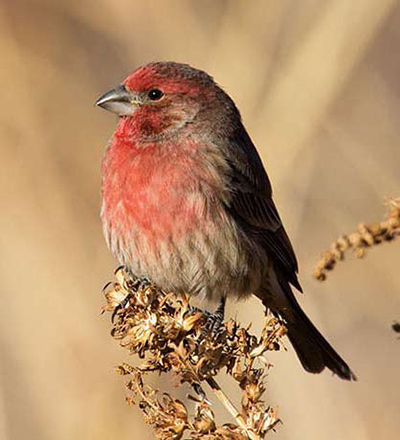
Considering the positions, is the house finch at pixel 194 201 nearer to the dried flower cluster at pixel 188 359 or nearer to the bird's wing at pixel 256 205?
the bird's wing at pixel 256 205

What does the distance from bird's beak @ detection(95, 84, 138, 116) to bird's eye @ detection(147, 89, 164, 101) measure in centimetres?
8

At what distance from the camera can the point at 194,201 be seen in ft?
16.4

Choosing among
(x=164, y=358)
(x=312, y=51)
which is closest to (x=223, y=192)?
(x=312, y=51)

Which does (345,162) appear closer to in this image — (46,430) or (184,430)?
(46,430)

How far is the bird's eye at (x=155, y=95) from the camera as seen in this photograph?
210 inches

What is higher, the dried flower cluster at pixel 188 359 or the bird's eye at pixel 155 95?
the bird's eye at pixel 155 95

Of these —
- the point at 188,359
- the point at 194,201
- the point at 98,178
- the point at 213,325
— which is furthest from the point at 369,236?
the point at 98,178

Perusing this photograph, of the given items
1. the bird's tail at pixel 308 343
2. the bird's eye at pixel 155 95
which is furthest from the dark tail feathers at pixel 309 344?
the bird's eye at pixel 155 95

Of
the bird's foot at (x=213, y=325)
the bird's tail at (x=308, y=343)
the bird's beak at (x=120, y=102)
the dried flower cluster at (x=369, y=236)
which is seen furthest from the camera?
the bird's tail at (x=308, y=343)

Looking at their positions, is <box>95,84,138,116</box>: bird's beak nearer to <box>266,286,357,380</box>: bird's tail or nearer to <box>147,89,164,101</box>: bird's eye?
<box>147,89,164,101</box>: bird's eye

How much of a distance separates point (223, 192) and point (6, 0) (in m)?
2.30

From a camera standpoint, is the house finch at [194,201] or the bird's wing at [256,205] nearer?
the house finch at [194,201]

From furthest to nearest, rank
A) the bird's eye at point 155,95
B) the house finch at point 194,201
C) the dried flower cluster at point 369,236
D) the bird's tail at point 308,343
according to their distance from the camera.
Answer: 1. the bird's tail at point 308,343
2. the bird's eye at point 155,95
3. the house finch at point 194,201
4. the dried flower cluster at point 369,236

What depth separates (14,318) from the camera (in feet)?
19.0
